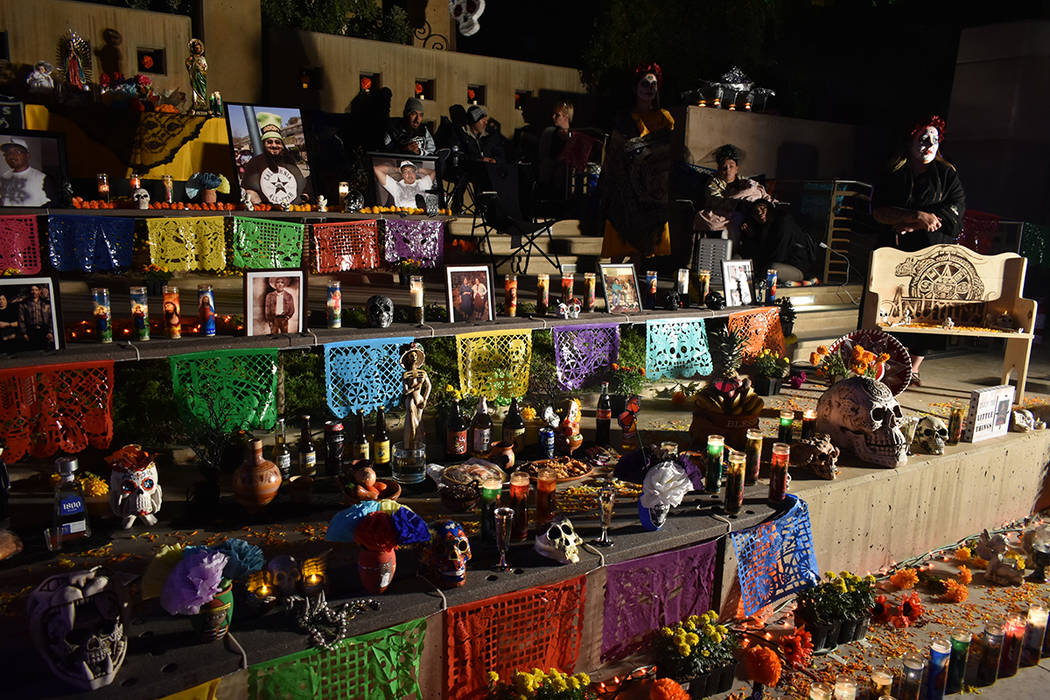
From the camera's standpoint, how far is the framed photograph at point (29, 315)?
11.5 feet

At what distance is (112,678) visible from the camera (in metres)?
2.13

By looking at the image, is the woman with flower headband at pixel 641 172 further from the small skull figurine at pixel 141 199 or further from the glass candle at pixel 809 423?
the small skull figurine at pixel 141 199

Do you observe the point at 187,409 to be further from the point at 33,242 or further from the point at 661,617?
the point at 661,617

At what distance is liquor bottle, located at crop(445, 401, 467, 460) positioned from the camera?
13.4ft

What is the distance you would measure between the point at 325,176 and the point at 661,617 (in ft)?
17.3

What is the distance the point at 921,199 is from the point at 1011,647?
3.90 m

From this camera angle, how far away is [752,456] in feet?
12.3

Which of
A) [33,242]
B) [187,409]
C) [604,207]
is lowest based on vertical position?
[187,409]

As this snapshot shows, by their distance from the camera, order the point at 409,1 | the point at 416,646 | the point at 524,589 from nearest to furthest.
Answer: the point at 416,646
the point at 524,589
the point at 409,1

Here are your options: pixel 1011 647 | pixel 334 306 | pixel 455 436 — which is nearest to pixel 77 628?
pixel 455 436

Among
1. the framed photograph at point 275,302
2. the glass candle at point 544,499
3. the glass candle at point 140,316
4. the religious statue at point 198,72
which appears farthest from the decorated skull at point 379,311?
the religious statue at point 198,72

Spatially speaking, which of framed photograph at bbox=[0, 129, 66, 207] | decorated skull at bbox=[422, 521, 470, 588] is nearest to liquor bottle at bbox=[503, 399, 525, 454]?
decorated skull at bbox=[422, 521, 470, 588]

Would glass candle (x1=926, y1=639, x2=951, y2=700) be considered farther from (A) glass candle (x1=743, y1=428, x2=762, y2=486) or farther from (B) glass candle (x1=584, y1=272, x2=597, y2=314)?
(B) glass candle (x1=584, y1=272, x2=597, y2=314)

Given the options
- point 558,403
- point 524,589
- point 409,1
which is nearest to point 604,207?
point 558,403
